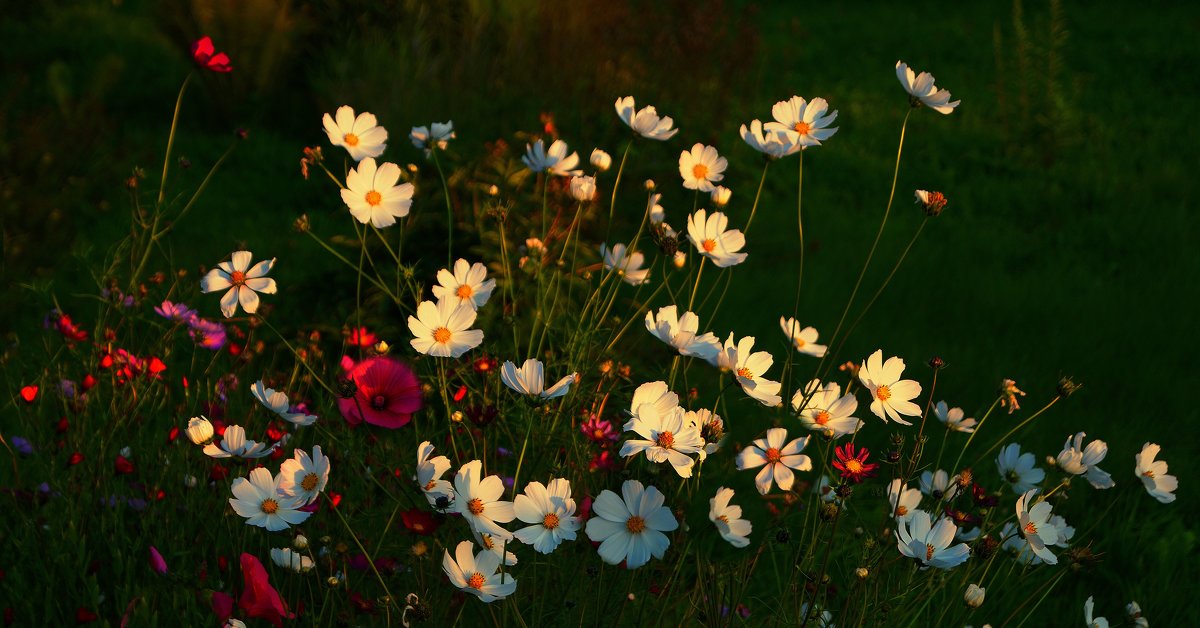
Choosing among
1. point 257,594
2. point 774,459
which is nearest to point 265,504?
point 257,594

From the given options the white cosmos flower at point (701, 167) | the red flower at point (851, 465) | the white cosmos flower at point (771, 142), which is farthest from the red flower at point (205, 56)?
the red flower at point (851, 465)

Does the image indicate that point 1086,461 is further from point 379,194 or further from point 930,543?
point 379,194

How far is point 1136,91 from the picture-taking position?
23.1ft

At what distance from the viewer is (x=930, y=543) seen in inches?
53.6

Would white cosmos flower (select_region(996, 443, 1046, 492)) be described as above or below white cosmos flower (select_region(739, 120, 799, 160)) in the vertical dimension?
below

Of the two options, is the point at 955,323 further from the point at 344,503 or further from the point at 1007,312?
the point at 344,503

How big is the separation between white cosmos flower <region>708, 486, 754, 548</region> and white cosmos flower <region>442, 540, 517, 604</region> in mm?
356

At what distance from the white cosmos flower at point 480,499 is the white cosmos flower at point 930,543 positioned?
0.53 m

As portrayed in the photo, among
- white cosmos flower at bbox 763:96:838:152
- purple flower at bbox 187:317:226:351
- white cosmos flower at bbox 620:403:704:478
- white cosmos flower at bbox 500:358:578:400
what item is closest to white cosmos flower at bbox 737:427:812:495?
white cosmos flower at bbox 620:403:704:478

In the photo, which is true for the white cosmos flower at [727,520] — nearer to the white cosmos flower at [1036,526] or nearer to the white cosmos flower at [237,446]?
the white cosmos flower at [1036,526]

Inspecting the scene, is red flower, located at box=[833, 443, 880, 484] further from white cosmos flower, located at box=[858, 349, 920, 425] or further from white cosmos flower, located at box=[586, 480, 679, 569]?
white cosmos flower, located at box=[586, 480, 679, 569]

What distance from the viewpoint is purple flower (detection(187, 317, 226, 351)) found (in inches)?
79.4

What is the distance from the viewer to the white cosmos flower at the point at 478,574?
1.14 metres

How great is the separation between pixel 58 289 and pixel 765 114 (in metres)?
4.63
